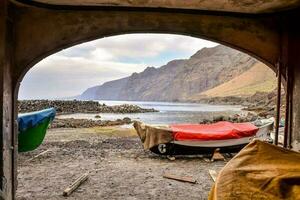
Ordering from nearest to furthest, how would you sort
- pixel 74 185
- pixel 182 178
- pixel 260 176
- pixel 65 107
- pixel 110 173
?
pixel 260 176, pixel 74 185, pixel 182 178, pixel 110 173, pixel 65 107

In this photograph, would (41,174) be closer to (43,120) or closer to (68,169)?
(68,169)

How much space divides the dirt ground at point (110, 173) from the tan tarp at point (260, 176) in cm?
449

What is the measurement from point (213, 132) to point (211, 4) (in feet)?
27.2

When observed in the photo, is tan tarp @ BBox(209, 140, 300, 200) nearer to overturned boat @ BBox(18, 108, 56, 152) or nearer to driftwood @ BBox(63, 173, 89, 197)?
driftwood @ BBox(63, 173, 89, 197)

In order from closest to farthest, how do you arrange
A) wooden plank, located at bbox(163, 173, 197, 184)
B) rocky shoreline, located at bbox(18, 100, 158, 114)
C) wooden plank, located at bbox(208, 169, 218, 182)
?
wooden plank, located at bbox(163, 173, 197, 184), wooden plank, located at bbox(208, 169, 218, 182), rocky shoreline, located at bbox(18, 100, 158, 114)

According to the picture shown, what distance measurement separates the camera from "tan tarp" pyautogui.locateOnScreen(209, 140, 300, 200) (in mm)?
3014

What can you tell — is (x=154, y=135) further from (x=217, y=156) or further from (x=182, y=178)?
(x=182, y=178)

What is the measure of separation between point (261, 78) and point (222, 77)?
40278 millimetres

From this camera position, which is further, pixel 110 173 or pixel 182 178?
pixel 110 173

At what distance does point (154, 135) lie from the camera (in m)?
12.8

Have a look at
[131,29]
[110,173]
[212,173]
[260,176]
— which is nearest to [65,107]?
[110,173]

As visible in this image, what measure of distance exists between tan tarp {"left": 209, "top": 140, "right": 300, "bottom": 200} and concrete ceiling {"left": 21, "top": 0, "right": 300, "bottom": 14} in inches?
85.8

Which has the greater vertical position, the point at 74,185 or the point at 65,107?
the point at 74,185

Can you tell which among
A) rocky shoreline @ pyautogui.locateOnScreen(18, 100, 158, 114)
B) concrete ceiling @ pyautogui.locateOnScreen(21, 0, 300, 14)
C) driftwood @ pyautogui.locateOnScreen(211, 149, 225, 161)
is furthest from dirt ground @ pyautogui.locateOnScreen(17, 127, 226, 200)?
rocky shoreline @ pyautogui.locateOnScreen(18, 100, 158, 114)
